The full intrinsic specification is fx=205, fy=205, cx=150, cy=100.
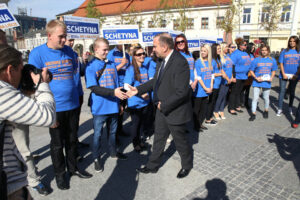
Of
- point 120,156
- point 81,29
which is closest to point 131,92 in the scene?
point 120,156

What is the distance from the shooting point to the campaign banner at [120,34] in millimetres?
4453

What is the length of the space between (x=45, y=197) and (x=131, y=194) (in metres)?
1.17

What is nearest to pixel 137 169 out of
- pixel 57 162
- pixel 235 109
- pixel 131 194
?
pixel 131 194

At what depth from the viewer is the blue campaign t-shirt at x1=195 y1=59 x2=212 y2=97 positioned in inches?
183

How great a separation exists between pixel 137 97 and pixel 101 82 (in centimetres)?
79

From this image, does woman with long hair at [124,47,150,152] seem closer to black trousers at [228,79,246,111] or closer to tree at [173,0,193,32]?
black trousers at [228,79,246,111]

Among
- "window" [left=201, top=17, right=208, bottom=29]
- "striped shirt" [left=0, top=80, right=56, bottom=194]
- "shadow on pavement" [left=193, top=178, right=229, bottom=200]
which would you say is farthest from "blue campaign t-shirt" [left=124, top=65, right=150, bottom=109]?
"window" [left=201, top=17, right=208, bottom=29]

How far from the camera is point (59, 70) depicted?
2699mm

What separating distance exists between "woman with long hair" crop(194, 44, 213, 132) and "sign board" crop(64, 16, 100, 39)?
2.49 m

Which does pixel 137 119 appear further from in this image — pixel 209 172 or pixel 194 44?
pixel 194 44

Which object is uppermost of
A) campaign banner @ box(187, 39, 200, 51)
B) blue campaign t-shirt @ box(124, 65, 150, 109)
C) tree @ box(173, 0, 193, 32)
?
tree @ box(173, 0, 193, 32)

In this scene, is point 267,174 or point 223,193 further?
point 267,174

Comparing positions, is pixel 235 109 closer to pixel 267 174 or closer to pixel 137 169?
pixel 267 174

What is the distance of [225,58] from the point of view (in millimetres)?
5520
